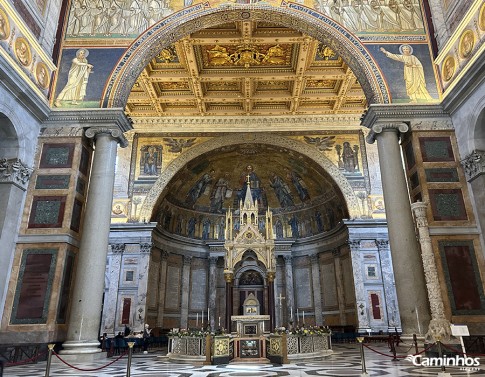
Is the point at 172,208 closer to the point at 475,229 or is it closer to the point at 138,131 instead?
the point at 138,131

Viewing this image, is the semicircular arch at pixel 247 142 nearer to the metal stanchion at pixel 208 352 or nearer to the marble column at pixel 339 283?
the marble column at pixel 339 283

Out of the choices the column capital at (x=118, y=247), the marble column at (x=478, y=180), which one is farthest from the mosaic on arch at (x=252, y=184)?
the marble column at (x=478, y=180)

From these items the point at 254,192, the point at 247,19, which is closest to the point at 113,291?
the point at 254,192

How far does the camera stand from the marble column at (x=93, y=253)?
35.9ft

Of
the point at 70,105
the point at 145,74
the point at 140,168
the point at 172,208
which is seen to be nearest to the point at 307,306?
the point at 172,208

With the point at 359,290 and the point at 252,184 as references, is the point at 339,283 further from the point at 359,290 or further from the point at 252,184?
the point at 252,184

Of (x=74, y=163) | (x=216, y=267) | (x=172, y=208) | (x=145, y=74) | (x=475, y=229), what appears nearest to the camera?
(x=475, y=229)

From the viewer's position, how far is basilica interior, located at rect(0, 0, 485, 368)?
37.2 ft

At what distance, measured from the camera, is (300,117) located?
2383 cm

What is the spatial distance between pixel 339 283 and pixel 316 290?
2188 mm

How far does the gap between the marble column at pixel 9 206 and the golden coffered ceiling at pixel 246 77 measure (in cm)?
937

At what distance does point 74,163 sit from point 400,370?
35.4 feet

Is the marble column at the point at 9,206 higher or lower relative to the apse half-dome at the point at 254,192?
lower

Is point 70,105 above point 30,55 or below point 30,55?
below
